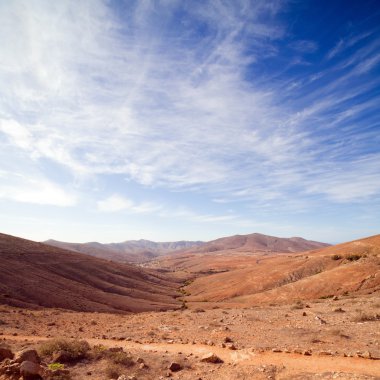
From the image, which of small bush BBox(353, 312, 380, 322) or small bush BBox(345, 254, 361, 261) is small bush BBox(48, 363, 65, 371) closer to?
small bush BBox(353, 312, 380, 322)

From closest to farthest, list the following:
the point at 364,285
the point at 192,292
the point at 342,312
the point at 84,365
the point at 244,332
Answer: the point at 84,365, the point at 244,332, the point at 342,312, the point at 364,285, the point at 192,292

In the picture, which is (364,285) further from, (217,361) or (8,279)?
(8,279)

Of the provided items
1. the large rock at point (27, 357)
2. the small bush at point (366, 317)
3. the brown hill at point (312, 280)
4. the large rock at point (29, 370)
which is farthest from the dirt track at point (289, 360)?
the brown hill at point (312, 280)

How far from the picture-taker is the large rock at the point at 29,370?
379 inches

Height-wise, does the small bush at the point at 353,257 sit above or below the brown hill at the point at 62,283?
above

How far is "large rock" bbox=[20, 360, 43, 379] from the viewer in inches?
379

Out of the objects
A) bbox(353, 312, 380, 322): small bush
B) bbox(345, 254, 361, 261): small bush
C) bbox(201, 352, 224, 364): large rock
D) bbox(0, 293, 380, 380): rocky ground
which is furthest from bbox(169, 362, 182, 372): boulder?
bbox(345, 254, 361, 261): small bush

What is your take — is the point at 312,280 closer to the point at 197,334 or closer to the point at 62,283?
the point at 197,334

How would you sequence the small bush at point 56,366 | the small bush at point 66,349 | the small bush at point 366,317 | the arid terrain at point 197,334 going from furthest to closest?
the small bush at point 366,317, the small bush at point 66,349, the small bush at point 56,366, the arid terrain at point 197,334

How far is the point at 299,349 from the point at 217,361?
137 inches

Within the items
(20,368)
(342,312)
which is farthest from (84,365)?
(342,312)

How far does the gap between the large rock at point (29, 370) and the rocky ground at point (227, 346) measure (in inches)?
11.4

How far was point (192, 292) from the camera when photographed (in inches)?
2494

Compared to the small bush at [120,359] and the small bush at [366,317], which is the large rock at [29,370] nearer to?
the small bush at [120,359]
